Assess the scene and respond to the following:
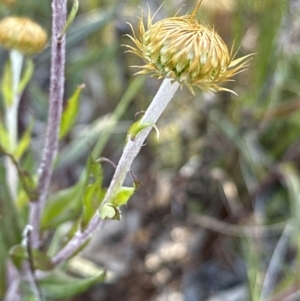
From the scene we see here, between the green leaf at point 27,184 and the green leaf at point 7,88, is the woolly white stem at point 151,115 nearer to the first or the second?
the green leaf at point 27,184

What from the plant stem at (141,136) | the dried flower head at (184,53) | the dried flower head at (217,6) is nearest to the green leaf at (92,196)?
the plant stem at (141,136)

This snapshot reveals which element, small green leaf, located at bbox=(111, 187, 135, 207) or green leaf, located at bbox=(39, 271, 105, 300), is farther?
green leaf, located at bbox=(39, 271, 105, 300)

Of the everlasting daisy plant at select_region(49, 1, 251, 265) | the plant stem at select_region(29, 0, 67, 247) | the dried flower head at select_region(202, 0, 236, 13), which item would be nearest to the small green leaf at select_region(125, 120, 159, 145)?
the everlasting daisy plant at select_region(49, 1, 251, 265)

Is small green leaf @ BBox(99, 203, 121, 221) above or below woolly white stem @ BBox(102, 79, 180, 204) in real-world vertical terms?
below

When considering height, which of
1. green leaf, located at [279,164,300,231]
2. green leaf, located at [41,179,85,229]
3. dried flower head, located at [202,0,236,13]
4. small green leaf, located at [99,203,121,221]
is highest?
Result: dried flower head, located at [202,0,236,13]

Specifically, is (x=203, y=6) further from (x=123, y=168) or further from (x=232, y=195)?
(x=123, y=168)

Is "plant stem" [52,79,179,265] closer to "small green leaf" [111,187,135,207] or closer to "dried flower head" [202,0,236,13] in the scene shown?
"small green leaf" [111,187,135,207]
